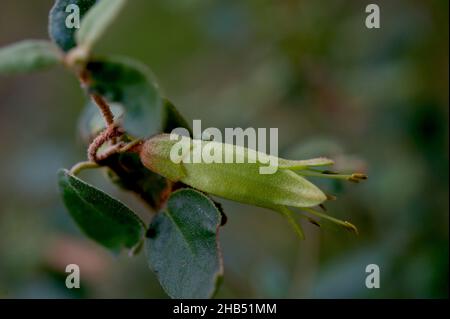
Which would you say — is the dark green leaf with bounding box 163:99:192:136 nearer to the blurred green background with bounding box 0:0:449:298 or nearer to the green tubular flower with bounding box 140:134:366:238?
the green tubular flower with bounding box 140:134:366:238

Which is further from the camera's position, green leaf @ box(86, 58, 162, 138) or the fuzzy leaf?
the fuzzy leaf

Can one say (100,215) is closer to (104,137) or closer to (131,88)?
(104,137)

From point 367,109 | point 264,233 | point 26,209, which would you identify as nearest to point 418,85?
point 367,109

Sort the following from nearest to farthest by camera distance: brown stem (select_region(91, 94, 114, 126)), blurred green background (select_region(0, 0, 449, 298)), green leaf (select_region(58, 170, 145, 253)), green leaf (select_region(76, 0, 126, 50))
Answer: green leaf (select_region(76, 0, 126, 50))
brown stem (select_region(91, 94, 114, 126))
green leaf (select_region(58, 170, 145, 253))
blurred green background (select_region(0, 0, 449, 298))

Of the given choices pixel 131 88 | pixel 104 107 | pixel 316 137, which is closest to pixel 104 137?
pixel 104 107

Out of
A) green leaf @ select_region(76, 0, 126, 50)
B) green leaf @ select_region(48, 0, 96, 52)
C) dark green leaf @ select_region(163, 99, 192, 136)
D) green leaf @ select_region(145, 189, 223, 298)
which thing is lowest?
green leaf @ select_region(145, 189, 223, 298)

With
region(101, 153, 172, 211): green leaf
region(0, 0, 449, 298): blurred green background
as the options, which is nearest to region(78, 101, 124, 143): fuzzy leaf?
region(101, 153, 172, 211): green leaf

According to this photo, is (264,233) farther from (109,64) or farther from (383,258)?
(109,64)

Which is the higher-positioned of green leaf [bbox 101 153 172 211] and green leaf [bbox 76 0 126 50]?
green leaf [bbox 76 0 126 50]
